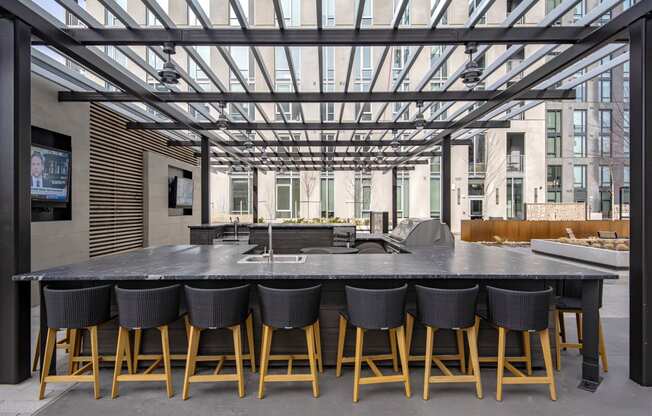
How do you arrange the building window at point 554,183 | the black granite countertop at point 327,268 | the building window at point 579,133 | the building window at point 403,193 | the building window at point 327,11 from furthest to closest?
the building window at point 579,133
the building window at point 554,183
the building window at point 403,193
the building window at point 327,11
the black granite countertop at point 327,268

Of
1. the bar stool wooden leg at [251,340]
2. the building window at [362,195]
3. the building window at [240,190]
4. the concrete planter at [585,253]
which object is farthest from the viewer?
the building window at [240,190]

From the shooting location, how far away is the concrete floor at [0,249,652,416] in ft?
9.05

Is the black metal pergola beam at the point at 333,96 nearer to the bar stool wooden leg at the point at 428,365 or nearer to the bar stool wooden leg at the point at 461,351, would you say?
the bar stool wooden leg at the point at 461,351

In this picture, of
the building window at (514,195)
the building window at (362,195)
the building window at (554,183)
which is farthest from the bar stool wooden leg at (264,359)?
the building window at (554,183)

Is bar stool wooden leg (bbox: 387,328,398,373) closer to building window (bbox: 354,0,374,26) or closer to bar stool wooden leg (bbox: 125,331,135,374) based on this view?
bar stool wooden leg (bbox: 125,331,135,374)

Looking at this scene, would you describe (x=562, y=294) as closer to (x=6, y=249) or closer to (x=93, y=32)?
(x=6, y=249)

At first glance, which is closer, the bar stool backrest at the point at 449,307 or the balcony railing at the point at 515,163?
the bar stool backrest at the point at 449,307

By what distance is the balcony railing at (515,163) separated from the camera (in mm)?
20188

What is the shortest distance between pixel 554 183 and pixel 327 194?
49.2 ft

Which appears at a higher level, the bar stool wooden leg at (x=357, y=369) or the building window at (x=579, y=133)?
the building window at (x=579, y=133)

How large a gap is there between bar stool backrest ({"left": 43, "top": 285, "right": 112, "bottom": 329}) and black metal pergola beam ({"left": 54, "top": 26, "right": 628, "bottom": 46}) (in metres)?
2.60

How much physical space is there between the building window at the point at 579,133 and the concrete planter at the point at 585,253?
644 inches

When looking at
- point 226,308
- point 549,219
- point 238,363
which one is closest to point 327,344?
point 238,363

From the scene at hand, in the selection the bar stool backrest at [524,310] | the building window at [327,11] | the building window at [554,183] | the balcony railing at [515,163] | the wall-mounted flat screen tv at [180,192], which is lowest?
the bar stool backrest at [524,310]
